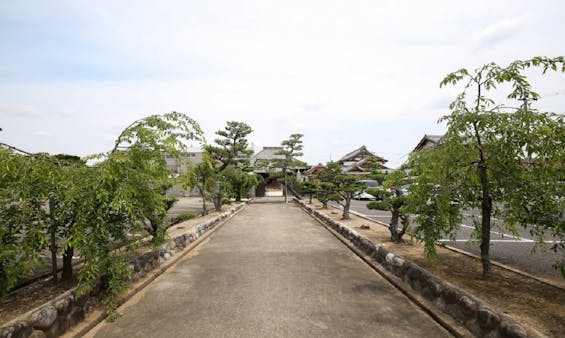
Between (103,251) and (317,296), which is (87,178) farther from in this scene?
(317,296)

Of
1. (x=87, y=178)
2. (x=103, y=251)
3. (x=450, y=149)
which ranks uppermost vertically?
(x=450, y=149)

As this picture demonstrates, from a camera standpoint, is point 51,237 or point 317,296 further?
point 317,296

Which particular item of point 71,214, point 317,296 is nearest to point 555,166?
point 317,296

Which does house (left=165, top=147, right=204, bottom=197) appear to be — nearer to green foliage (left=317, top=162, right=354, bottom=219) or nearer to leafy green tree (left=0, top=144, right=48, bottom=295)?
leafy green tree (left=0, top=144, right=48, bottom=295)

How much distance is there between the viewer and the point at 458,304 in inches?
162

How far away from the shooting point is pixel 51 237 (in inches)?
187

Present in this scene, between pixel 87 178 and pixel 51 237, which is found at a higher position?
pixel 87 178

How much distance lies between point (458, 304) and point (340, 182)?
39.8ft

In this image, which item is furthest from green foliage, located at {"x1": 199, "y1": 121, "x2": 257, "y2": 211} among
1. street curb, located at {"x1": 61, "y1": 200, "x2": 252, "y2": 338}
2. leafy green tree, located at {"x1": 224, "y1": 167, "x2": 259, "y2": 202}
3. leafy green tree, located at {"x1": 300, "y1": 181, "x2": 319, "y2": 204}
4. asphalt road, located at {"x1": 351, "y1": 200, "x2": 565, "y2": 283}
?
asphalt road, located at {"x1": 351, "y1": 200, "x2": 565, "y2": 283}

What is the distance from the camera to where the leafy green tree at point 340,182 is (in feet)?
47.8

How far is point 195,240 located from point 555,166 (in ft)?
29.7

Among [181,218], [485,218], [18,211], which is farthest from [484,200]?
[181,218]

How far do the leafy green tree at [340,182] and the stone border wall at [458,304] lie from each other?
25.3 feet

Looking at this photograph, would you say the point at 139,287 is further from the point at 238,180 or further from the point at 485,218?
the point at 238,180
